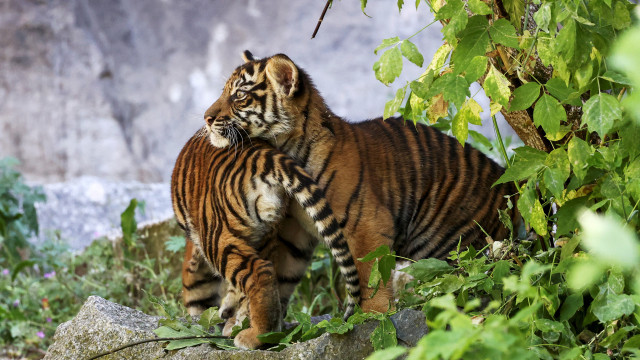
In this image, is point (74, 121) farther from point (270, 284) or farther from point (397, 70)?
point (397, 70)

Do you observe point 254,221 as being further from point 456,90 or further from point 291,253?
point 456,90

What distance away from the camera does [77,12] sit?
25.5 ft

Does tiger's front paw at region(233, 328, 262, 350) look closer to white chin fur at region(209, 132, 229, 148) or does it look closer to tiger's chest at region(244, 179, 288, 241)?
tiger's chest at region(244, 179, 288, 241)

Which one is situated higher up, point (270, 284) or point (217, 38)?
point (217, 38)

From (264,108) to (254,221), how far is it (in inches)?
18.5

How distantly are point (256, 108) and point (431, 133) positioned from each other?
83 centimetres

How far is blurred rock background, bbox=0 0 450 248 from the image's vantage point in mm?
7609

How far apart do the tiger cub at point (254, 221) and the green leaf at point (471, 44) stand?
0.72 meters

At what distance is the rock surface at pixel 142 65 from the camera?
7.61 m

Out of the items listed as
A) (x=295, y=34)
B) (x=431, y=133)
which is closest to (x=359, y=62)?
(x=295, y=34)

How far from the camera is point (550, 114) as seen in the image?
6.09ft

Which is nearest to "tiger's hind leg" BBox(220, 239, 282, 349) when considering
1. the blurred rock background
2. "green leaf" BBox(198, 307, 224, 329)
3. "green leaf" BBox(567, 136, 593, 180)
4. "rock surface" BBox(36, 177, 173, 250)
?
"green leaf" BBox(198, 307, 224, 329)

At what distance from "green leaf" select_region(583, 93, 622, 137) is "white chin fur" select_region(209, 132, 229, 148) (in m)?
1.47

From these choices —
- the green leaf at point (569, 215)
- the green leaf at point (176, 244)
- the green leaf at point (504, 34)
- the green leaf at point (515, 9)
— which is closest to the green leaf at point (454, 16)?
the green leaf at point (504, 34)
